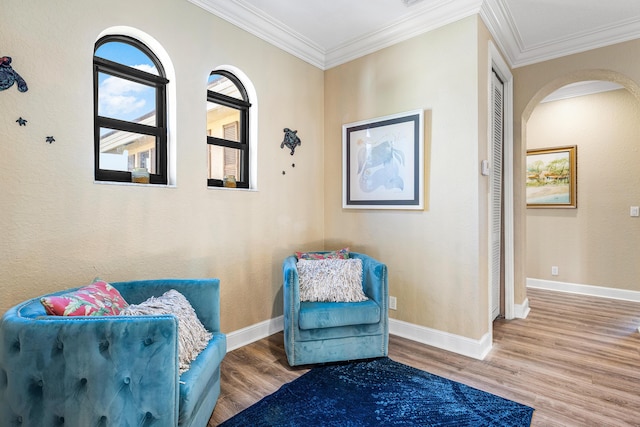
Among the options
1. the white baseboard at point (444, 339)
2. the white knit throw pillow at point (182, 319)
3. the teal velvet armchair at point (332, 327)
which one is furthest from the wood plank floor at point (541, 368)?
the white knit throw pillow at point (182, 319)

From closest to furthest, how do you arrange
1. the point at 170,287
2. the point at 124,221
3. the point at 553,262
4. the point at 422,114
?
the point at 170,287
the point at 124,221
the point at 422,114
the point at 553,262

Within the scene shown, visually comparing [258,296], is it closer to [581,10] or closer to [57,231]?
[57,231]

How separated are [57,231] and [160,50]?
1.41m

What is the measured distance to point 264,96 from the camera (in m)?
2.99

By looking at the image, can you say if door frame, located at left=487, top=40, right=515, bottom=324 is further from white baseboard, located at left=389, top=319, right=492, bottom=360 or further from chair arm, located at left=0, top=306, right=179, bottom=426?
chair arm, located at left=0, top=306, right=179, bottom=426

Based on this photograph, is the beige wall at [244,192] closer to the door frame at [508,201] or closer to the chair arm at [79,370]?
the chair arm at [79,370]

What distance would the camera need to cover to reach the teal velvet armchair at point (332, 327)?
2.31m

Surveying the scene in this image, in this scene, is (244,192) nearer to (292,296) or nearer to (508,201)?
(292,296)

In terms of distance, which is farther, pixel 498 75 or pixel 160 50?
pixel 498 75

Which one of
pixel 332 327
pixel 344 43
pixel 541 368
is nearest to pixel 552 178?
pixel 541 368

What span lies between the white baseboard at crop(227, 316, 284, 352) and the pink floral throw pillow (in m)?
1.26

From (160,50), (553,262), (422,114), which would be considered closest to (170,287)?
(160,50)

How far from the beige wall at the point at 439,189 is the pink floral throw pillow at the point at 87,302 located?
226 cm

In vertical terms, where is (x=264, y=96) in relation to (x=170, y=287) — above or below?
above
